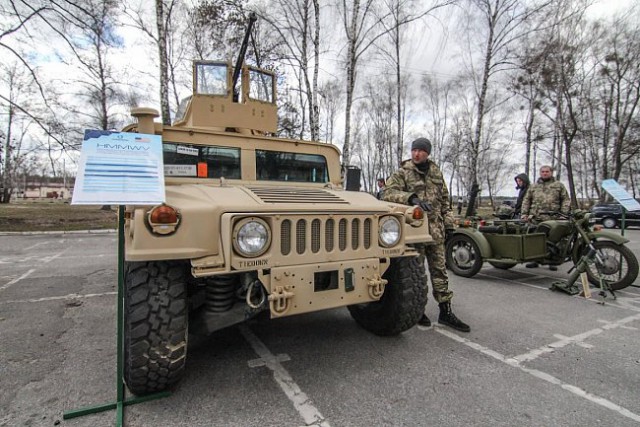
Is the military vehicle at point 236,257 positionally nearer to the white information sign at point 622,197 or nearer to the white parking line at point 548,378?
the white parking line at point 548,378

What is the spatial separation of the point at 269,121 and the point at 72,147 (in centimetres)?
902

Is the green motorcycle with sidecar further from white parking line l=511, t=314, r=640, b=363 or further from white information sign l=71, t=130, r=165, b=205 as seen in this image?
white information sign l=71, t=130, r=165, b=205

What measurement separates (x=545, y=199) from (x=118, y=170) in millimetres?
6446

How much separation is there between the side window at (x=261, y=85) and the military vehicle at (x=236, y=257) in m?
1.27

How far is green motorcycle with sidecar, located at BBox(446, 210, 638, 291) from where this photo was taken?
5.18 m

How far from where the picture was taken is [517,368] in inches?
111

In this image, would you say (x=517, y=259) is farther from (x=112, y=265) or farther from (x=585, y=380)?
(x=112, y=265)


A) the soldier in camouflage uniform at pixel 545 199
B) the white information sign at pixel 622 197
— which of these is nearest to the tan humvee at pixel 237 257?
the soldier in camouflage uniform at pixel 545 199

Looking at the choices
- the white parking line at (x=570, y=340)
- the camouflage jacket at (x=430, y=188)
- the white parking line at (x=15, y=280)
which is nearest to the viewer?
the white parking line at (x=570, y=340)

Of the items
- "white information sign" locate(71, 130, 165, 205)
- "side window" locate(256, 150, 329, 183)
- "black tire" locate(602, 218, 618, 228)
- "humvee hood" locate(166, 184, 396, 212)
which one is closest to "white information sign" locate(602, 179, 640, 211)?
"side window" locate(256, 150, 329, 183)

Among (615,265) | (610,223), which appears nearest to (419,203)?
(615,265)

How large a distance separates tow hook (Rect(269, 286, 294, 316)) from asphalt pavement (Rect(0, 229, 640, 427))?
537mm

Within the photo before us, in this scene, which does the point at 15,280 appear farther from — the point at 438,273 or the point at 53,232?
the point at 53,232

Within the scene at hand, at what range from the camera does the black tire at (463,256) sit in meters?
5.97
